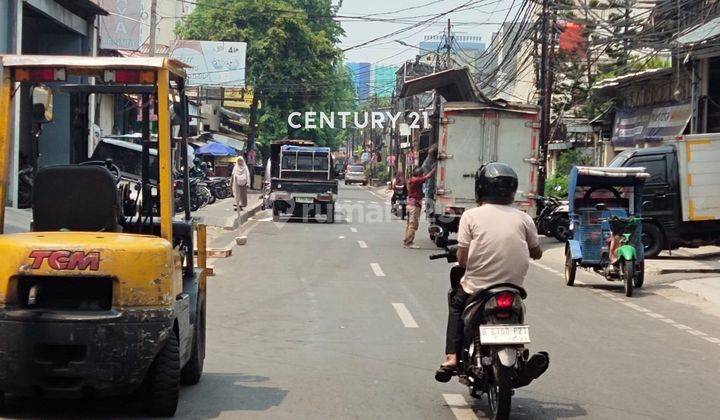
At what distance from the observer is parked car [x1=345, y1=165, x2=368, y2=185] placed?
93225mm

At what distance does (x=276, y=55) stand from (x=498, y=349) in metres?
54.6

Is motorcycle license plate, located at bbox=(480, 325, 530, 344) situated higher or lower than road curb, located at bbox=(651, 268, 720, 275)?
higher

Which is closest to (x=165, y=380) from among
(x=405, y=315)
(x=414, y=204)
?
(x=405, y=315)

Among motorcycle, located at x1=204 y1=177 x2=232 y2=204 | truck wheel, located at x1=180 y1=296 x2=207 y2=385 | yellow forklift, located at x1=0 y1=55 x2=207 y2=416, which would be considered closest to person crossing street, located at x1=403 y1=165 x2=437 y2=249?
truck wheel, located at x1=180 y1=296 x2=207 y2=385

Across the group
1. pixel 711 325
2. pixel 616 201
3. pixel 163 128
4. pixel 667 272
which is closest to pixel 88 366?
pixel 163 128

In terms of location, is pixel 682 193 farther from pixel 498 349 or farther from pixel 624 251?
A: pixel 498 349

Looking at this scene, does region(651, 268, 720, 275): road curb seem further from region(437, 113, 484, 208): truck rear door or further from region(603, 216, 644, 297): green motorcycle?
region(437, 113, 484, 208): truck rear door

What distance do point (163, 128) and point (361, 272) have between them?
11295mm

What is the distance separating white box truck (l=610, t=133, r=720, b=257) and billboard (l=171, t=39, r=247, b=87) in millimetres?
34991

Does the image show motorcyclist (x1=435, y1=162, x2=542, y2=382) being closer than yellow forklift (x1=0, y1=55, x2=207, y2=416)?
No

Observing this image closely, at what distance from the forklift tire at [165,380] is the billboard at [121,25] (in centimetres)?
3255

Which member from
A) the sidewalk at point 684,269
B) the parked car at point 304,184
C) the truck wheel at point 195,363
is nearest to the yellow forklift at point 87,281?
the truck wheel at point 195,363

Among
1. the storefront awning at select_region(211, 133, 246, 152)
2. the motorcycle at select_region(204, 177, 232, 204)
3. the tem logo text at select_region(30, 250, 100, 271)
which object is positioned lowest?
the motorcycle at select_region(204, 177, 232, 204)

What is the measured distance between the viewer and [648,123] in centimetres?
3133
